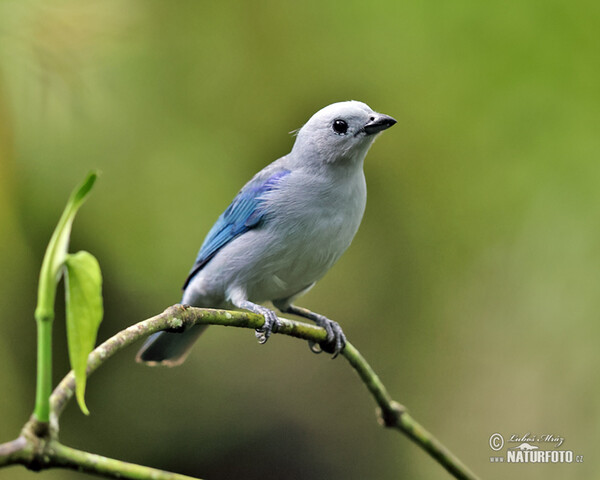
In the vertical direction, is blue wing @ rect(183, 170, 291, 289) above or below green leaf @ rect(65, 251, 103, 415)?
below

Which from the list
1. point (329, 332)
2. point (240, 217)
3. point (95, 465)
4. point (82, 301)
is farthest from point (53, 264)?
point (240, 217)

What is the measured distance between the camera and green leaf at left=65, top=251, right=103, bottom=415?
1272mm

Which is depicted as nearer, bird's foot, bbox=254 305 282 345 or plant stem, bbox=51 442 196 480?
plant stem, bbox=51 442 196 480

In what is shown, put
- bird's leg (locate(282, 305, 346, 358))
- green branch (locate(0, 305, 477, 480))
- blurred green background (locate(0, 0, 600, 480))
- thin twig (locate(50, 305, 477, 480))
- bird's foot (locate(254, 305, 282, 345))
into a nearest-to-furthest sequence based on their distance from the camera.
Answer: green branch (locate(0, 305, 477, 480)), thin twig (locate(50, 305, 477, 480)), bird's foot (locate(254, 305, 282, 345)), bird's leg (locate(282, 305, 346, 358)), blurred green background (locate(0, 0, 600, 480))

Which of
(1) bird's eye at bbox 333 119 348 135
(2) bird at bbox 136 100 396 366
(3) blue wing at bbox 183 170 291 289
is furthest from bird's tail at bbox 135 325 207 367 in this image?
(1) bird's eye at bbox 333 119 348 135

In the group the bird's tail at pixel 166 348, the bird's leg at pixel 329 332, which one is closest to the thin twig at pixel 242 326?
the bird's leg at pixel 329 332

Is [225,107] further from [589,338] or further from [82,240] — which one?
[589,338]

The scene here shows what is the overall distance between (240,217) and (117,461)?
237 cm

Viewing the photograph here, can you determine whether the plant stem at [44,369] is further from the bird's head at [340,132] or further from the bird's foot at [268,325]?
the bird's head at [340,132]

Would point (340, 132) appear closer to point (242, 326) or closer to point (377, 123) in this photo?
point (377, 123)

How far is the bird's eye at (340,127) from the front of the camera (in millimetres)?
3230

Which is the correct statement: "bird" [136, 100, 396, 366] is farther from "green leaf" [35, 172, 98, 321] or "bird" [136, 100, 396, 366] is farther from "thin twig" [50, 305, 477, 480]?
"green leaf" [35, 172, 98, 321]

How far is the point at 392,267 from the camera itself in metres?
5.00

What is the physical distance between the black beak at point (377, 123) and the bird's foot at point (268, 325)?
0.88 meters
